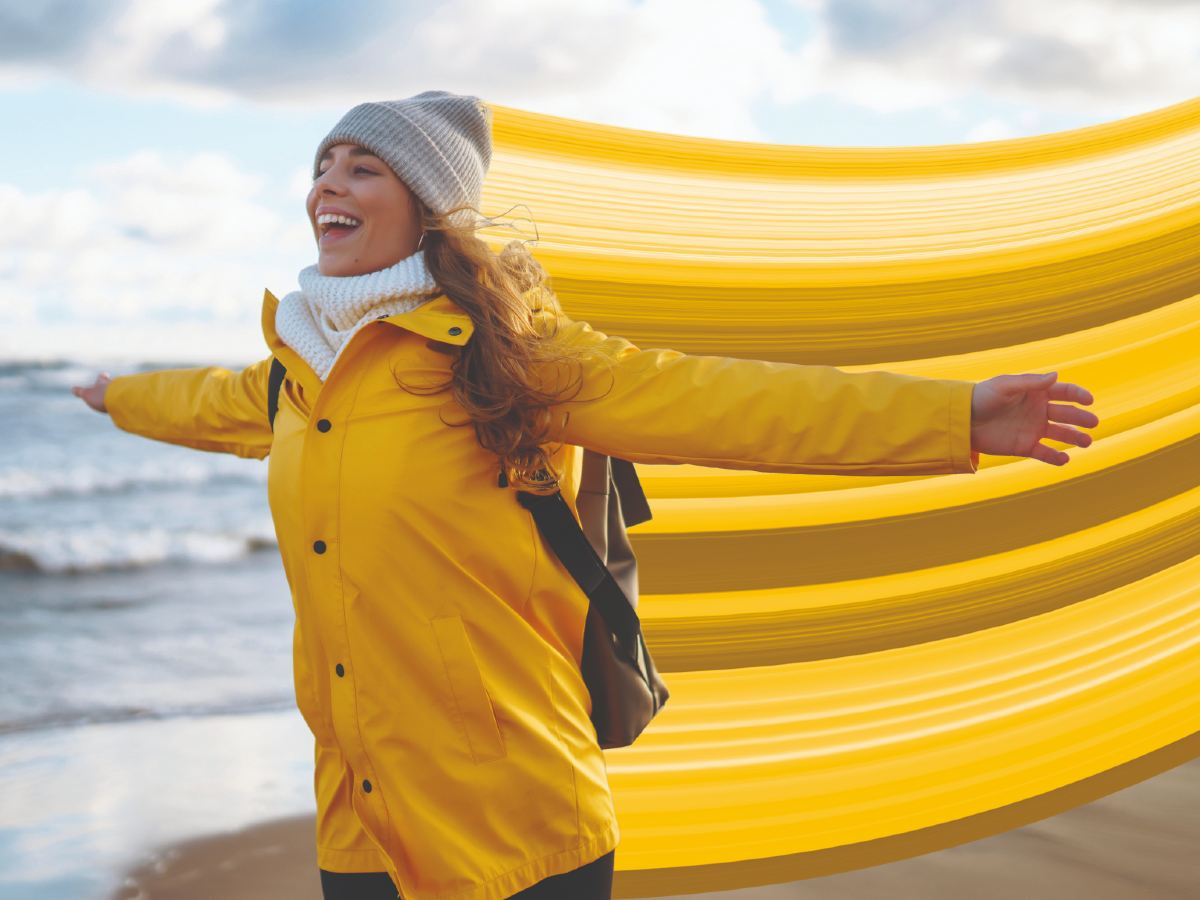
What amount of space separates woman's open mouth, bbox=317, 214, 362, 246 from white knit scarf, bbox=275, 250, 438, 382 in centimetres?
4

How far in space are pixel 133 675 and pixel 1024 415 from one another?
4.34 m

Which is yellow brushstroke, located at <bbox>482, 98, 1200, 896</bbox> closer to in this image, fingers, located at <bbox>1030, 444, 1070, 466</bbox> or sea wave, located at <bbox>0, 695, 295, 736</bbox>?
fingers, located at <bbox>1030, 444, 1070, 466</bbox>

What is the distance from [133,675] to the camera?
15.4 feet

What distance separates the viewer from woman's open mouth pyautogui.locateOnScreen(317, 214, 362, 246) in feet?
4.54

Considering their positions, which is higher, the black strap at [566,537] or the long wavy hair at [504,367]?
the long wavy hair at [504,367]

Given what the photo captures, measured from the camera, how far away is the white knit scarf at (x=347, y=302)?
1.31 m

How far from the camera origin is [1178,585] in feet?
7.67

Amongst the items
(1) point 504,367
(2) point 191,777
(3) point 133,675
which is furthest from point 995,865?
(3) point 133,675

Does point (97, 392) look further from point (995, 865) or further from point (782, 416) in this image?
point (995, 865)

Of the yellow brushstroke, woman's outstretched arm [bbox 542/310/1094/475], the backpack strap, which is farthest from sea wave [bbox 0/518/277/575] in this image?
woman's outstretched arm [bbox 542/310/1094/475]

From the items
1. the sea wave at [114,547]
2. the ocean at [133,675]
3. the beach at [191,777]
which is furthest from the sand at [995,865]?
the sea wave at [114,547]

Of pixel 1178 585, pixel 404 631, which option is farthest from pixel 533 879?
pixel 1178 585

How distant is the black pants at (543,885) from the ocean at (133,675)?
144 cm

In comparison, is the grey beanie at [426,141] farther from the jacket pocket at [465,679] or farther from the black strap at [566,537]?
the jacket pocket at [465,679]
